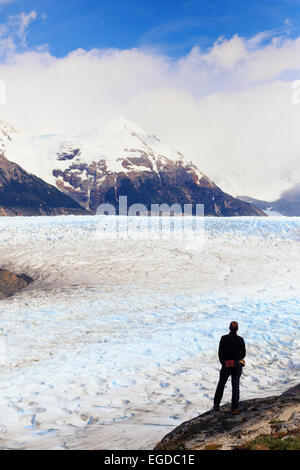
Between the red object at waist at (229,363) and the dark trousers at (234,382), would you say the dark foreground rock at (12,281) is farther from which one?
the red object at waist at (229,363)

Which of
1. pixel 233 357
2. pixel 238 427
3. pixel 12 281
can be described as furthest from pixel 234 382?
pixel 12 281

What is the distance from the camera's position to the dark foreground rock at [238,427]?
796 centimetres

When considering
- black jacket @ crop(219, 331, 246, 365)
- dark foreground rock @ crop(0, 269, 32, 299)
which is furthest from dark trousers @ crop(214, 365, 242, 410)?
dark foreground rock @ crop(0, 269, 32, 299)

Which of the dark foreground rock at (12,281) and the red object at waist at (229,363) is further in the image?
the dark foreground rock at (12,281)

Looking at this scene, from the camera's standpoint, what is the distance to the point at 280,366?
51.7ft

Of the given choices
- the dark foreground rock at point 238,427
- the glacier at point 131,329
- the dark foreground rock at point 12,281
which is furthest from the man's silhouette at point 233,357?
the dark foreground rock at point 12,281

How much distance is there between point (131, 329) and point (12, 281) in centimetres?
1414

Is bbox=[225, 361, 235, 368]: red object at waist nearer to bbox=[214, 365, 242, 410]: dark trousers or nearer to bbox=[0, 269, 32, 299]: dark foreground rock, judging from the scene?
bbox=[214, 365, 242, 410]: dark trousers

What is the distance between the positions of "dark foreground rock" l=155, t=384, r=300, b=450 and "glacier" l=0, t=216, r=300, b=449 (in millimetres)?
929

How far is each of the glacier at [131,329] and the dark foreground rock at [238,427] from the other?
0.93 metres

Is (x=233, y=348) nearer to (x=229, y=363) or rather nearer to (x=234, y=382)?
(x=229, y=363)

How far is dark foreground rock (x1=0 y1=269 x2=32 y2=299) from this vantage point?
95.4 ft
